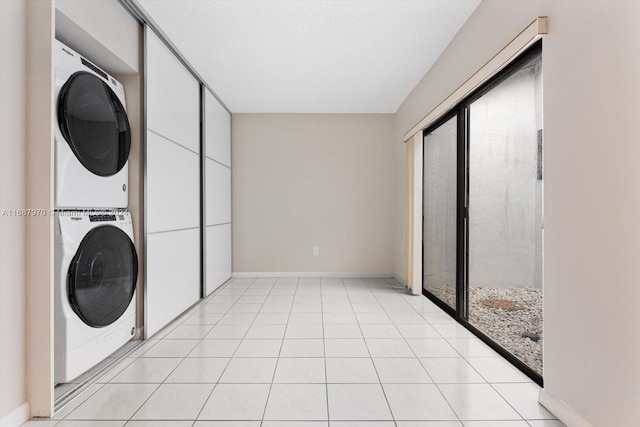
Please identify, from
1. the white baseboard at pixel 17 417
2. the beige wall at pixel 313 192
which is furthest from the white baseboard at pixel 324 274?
the white baseboard at pixel 17 417

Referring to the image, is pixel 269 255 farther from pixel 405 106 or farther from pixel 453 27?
pixel 453 27

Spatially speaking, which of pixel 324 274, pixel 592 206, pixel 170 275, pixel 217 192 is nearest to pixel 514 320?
pixel 592 206

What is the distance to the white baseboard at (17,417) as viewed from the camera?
4.92 ft

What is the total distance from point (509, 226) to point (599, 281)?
3.27 feet

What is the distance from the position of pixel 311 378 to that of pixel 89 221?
5.35ft

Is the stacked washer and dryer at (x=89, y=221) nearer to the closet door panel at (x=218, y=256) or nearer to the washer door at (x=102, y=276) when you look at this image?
the washer door at (x=102, y=276)

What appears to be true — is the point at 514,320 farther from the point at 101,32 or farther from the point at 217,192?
the point at 217,192

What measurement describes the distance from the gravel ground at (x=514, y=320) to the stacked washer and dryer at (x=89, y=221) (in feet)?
8.70

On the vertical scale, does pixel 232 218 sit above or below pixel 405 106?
below

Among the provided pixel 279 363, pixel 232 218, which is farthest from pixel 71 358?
pixel 232 218

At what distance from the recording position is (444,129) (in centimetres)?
355

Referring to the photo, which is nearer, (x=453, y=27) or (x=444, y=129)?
(x=453, y=27)

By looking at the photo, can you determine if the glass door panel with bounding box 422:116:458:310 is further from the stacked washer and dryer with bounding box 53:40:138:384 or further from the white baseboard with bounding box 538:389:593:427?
the stacked washer and dryer with bounding box 53:40:138:384

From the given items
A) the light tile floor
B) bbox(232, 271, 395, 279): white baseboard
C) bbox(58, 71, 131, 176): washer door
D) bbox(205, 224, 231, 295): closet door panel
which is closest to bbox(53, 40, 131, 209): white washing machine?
bbox(58, 71, 131, 176): washer door
